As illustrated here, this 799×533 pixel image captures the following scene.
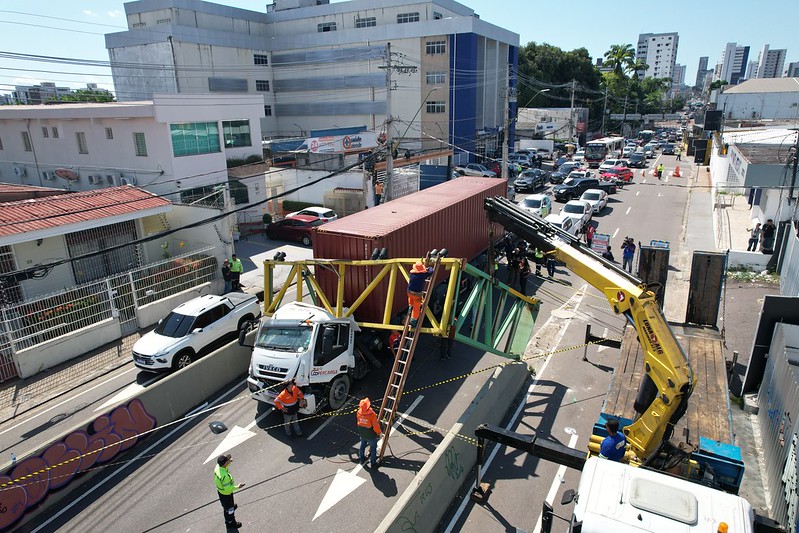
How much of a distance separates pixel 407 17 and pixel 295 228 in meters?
34.8

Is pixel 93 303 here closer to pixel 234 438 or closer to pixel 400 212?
pixel 234 438

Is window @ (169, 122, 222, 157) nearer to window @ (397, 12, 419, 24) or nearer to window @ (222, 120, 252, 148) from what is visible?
window @ (222, 120, 252, 148)

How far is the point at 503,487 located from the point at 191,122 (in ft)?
74.2

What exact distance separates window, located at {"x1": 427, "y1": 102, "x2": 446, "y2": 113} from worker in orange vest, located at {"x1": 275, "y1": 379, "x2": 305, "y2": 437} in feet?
138

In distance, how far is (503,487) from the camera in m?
9.03

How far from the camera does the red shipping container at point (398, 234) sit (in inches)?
499

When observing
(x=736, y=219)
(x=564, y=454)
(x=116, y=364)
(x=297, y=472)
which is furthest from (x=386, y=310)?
(x=736, y=219)

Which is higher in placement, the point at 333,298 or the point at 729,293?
the point at 333,298

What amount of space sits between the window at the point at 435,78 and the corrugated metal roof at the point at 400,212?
30252 millimetres

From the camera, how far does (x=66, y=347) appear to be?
565 inches

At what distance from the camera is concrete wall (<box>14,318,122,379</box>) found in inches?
533

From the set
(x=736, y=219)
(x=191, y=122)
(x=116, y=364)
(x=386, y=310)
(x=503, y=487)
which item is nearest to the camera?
(x=503, y=487)

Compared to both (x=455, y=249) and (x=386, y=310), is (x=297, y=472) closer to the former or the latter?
(x=386, y=310)

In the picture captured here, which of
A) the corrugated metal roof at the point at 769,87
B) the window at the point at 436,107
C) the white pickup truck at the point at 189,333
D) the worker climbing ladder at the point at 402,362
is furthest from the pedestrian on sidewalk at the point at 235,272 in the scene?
the corrugated metal roof at the point at 769,87
